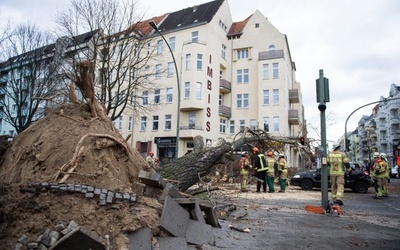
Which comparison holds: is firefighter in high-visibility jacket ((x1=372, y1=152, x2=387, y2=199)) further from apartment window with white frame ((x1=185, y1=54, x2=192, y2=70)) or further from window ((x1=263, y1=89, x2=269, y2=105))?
apartment window with white frame ((x1=185, y1=54, x2=192, y2=70))

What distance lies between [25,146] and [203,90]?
28228 millimetres

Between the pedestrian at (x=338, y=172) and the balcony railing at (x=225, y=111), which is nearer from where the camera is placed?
the pedestrian at (x=338, y=172)

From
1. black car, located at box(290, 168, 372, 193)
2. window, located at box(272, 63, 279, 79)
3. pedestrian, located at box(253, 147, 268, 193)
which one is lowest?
black car, located at box(290, 168, 372, 193)

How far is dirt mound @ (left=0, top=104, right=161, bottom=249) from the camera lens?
3.72m

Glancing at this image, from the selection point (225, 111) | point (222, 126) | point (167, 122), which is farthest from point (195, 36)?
point (222, 126)

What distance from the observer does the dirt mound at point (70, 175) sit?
12.2 feet

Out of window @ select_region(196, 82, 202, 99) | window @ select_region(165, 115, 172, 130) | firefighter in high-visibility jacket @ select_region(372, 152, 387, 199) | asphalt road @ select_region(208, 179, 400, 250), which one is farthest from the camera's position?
window @ select_region(165, 115, 172, 130)

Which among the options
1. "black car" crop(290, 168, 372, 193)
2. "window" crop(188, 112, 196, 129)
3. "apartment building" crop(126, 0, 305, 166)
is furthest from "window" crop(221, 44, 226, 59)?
"black car" crop(290, 168, 372, 193)

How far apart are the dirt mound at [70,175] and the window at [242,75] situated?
31.6 metres

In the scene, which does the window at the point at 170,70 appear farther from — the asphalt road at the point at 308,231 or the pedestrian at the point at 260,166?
the asphalt road at the point at 308,231

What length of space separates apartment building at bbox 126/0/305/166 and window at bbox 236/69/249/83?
0.27 ft

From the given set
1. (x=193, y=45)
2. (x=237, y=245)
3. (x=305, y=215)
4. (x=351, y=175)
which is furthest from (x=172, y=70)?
(x=237, y=245)

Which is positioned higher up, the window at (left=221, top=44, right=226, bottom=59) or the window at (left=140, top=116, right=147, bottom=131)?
the window at (left=221, top=44, right=226, bottom=59)

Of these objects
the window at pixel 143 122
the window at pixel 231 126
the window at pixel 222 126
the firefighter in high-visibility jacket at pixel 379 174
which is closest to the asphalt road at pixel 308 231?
the firefighter in high-visibility jacket at pixel 379 174
